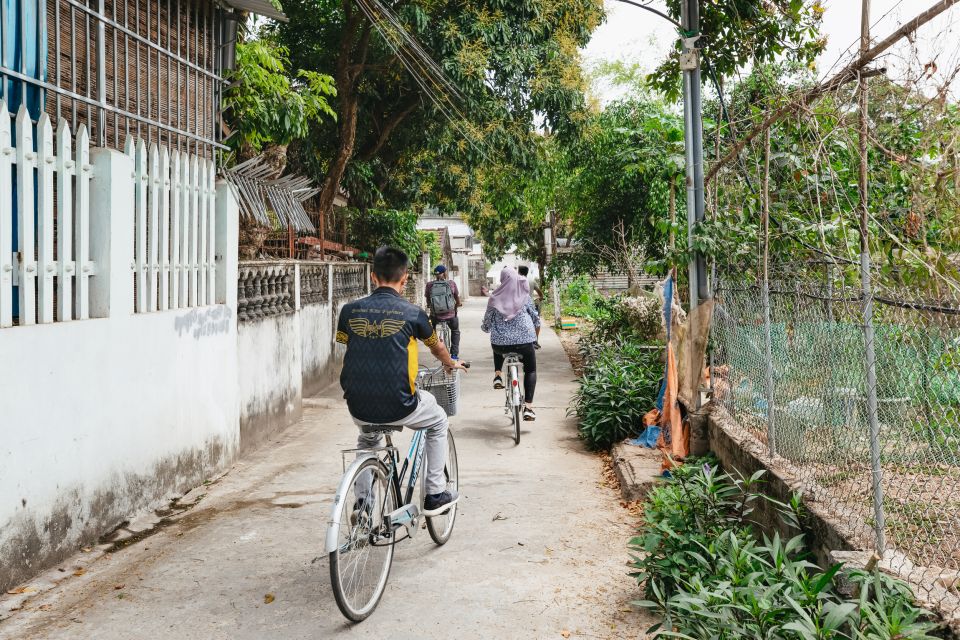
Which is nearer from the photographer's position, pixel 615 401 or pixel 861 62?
pixel 861 62

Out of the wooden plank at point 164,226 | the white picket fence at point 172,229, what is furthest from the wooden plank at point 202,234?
the wooden plank at point 164,226

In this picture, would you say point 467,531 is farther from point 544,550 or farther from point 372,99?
point 372,99

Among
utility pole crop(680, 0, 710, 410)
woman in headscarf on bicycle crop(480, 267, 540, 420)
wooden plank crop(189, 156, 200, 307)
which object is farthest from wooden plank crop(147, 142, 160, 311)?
utility pole crop(680, 0, 710, 410)

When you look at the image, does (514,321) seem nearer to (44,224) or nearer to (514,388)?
(514,388)

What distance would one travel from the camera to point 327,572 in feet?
14.6

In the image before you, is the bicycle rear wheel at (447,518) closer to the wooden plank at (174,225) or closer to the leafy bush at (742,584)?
the leafy bush at (742,584)

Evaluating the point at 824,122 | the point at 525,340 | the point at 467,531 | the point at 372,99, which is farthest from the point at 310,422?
the point at 372,99

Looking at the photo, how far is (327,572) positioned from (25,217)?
2.52 m

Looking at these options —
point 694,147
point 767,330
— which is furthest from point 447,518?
point 694,147

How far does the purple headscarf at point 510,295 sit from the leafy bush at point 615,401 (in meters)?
1.14

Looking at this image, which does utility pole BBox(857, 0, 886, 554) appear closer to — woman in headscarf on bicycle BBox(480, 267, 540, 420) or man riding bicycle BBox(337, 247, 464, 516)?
man riding bicycle BBox(337, 247, 464, 516)

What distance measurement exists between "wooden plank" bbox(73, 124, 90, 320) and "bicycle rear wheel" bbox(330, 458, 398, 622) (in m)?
2.17

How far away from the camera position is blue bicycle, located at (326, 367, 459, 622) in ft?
11.8

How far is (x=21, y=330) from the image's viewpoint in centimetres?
411
